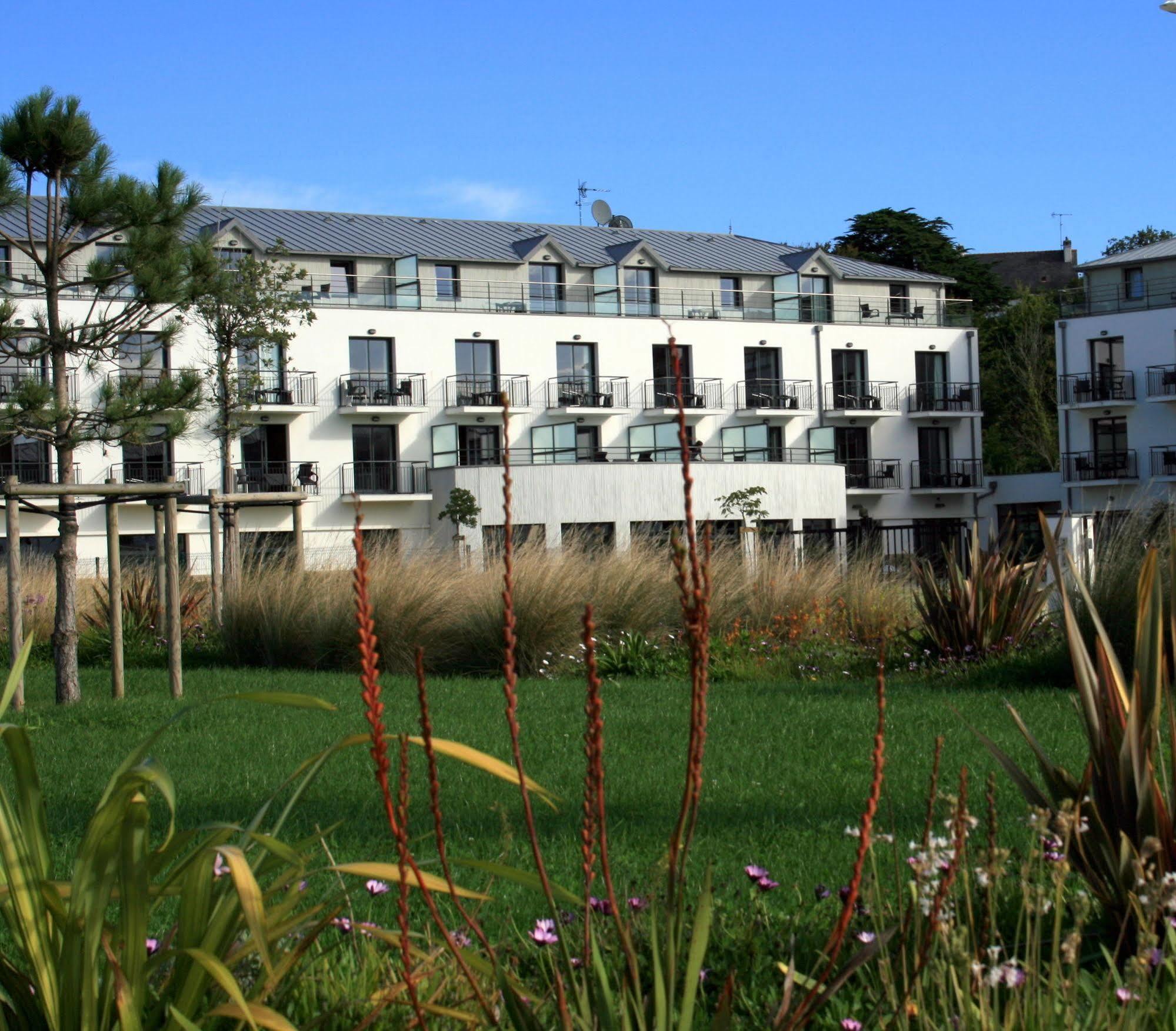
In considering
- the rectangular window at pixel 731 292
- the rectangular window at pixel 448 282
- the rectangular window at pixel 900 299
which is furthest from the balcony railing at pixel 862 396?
the rectangular window at pixel 448 282

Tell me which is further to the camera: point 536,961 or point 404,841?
point 536,961

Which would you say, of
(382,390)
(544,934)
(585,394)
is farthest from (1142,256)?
(544,934)

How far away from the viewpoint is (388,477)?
4084 cm

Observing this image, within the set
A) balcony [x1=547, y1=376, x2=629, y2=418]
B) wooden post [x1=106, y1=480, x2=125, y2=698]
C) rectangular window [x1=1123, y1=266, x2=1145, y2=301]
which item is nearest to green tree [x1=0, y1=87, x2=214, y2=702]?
wooden post [x1=106, y1=480, x2=125, y2=698]

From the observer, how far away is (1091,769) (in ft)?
11.5

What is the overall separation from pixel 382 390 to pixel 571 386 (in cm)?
607

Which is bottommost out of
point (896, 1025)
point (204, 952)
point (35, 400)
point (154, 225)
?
point (896, 1025)

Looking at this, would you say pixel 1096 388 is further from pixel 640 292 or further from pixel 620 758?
pixel 620 758

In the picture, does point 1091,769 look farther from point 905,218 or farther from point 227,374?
point 905,218

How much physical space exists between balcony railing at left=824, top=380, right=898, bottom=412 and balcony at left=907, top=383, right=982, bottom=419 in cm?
77

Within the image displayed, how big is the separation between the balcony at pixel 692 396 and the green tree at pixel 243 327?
42.4 feet

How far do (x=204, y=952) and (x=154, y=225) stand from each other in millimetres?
10084

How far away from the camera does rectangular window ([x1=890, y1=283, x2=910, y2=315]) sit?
4866 centimetres

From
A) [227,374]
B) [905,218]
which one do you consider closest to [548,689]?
[227,374]
